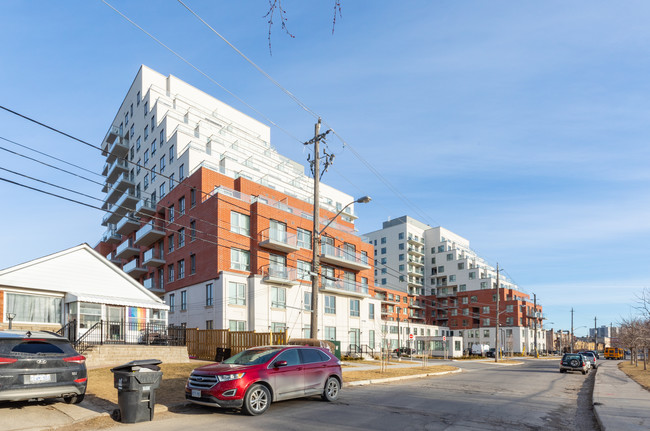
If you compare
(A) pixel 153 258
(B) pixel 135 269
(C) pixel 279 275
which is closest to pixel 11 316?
(C) pixel 279 275

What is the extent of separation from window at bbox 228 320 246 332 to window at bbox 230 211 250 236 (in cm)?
733

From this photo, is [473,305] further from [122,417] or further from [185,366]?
[122,417]

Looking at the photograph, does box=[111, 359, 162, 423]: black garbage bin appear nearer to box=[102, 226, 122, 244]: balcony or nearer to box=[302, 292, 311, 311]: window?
box=[302, 292, 311, 311]: window

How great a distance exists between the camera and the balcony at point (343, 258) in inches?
1858

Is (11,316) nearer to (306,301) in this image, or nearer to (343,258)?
(306,301)

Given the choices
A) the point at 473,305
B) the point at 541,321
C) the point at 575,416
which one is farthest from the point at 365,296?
the point at 541,321

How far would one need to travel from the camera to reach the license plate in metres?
10.2

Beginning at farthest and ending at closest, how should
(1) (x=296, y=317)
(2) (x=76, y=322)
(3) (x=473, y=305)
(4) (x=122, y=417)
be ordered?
(3) (x=473, y=305)
(1) (x=296, y=317)
(2) (x=76, y=322)
(4) (x=122, y=417)

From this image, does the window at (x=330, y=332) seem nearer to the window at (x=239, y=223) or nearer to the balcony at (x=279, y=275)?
the balcony at (x=279, y=275)

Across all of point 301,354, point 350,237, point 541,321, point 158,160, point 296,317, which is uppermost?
point 158,160

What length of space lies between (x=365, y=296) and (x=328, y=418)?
132 feet

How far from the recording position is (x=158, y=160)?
55500 millimetres

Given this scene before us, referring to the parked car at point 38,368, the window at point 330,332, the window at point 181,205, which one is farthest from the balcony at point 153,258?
the parked car at point 38,368

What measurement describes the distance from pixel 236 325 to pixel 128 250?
73.5 ft
